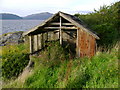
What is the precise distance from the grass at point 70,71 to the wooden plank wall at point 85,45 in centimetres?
58

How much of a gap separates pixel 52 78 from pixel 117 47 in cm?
459

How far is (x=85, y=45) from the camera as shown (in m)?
11.7

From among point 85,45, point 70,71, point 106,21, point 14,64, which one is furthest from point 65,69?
point 106,21

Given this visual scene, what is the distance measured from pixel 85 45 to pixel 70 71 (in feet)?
8.88

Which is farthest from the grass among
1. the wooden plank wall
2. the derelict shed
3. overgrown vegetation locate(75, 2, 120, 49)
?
overgrown vegetation locate(75, 2, 120, 49)

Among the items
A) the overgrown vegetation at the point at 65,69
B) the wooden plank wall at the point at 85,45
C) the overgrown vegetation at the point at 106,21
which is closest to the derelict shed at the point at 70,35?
the wooden plank wall at the point at 85,45

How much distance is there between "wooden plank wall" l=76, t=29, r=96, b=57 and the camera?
11.5m

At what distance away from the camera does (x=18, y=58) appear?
1300cm

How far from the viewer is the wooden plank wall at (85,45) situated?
11.5 m

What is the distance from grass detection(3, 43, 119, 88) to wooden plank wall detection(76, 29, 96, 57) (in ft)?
1.89

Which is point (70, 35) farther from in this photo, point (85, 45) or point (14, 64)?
point (14, 64)

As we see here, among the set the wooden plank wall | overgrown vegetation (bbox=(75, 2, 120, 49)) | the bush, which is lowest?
the bush

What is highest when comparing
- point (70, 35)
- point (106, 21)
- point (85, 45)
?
point (106, 21)

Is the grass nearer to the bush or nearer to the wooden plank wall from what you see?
the wooden plank wall
